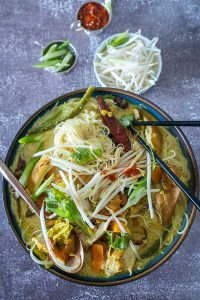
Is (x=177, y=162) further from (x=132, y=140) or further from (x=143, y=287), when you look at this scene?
(x=143, y=287)

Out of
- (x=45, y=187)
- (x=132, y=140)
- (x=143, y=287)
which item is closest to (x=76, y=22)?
(x=132, y=140)

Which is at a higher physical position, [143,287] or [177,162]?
[177,162]

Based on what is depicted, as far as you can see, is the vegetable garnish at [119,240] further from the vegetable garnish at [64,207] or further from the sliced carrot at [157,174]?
the sliced carrot at [157,174]

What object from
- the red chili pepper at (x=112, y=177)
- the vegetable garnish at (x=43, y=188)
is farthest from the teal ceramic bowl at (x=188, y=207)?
the red chili pepper at (x=112, y=177)

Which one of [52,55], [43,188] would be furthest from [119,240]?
[52,55]

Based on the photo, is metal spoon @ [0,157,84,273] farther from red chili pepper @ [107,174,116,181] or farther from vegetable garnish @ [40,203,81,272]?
red chili pepper @ [107,174,116,181]
